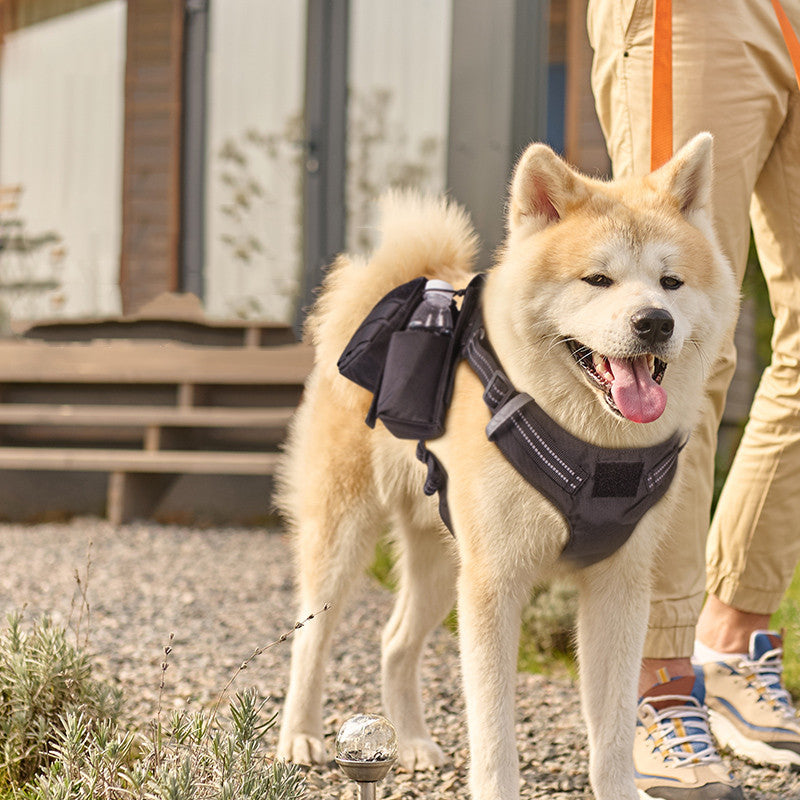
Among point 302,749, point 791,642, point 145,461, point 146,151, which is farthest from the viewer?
point 146,151

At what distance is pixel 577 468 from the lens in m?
1.75

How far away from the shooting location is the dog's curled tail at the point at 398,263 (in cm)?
239

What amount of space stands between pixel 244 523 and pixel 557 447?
4105 mm

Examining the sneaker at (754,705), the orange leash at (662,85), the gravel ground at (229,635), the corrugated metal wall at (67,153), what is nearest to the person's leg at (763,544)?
the sneaker at (754,705)

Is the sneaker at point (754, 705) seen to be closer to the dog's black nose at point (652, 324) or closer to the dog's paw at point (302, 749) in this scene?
the dog's paw at point (302, 749)

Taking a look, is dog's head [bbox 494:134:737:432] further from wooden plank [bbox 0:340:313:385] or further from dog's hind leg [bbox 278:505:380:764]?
wooden plank [bbox 0:340:313:385]

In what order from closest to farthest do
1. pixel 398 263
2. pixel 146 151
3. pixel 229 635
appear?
pixel 398 263 < pixel 229 635 < pixel 146 151

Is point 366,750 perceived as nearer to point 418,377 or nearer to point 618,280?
point 418,377

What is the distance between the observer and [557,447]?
69.1 inches

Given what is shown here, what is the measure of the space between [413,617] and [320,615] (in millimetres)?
268

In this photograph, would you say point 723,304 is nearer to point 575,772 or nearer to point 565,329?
point 565,329

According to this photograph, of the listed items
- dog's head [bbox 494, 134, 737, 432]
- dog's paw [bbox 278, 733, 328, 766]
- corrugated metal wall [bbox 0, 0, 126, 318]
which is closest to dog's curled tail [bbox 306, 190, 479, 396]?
dog's head [bbox 494, 134, 737, 432]

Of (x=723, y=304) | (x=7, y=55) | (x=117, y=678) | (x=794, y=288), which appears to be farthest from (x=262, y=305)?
(x=723, y=304)

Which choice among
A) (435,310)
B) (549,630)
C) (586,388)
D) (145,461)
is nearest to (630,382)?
(586,388)
